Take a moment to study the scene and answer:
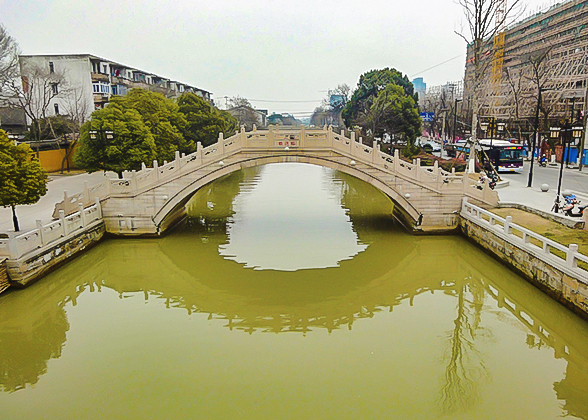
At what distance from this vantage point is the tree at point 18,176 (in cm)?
1084

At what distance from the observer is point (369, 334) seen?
8398mm

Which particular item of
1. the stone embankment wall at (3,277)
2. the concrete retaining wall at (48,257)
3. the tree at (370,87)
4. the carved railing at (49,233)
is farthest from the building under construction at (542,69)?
the stone embankment wall at (3,277)

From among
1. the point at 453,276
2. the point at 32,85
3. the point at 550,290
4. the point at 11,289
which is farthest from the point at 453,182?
the point at 32,85

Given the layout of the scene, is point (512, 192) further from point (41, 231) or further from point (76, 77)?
point (76, 77)

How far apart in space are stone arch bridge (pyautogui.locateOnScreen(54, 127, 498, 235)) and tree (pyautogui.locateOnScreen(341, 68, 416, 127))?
25.8 metres

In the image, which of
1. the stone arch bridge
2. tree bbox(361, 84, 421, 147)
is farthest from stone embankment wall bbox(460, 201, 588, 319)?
tree bbox(361, 84, 421, 147)

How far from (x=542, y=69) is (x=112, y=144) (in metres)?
31.1

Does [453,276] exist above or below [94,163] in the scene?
below

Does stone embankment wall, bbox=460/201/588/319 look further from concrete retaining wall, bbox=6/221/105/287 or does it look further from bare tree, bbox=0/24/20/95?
bare tree, bbox=0/24/20/95

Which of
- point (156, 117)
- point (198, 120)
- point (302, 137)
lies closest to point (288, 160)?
point (302, 137)

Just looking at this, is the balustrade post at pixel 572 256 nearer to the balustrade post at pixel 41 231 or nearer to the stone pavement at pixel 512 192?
the stone pavement at pixel 512 192

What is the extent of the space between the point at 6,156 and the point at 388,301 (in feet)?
32.8

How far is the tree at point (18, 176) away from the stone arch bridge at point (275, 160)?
2.46 meters

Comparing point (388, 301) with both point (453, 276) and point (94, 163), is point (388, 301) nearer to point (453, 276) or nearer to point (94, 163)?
point (453, 276)
